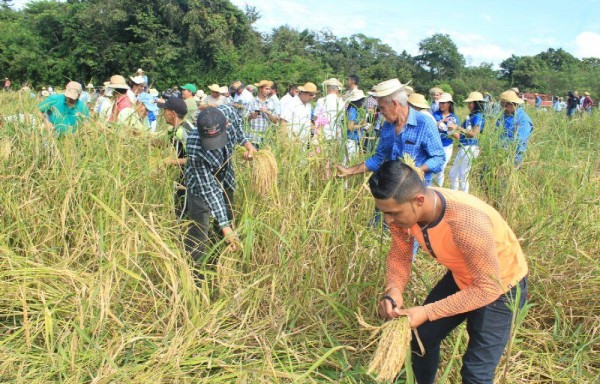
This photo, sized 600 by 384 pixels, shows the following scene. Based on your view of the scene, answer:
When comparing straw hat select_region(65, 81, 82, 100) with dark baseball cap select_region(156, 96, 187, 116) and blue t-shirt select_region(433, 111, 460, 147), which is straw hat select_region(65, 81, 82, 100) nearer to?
dark baseball cap select_region(156, 96, 187, 116)

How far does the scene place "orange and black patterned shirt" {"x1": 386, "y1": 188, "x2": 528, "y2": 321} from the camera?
1.62 m

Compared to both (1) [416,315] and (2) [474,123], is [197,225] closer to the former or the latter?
(1) [416,315]

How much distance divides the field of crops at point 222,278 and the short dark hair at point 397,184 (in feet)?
2.35

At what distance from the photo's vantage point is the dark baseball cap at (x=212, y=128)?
9.17 ft

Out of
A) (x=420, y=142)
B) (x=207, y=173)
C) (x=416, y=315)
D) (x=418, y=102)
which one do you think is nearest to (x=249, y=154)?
(x=207, y=173)

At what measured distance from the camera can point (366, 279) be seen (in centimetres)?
262

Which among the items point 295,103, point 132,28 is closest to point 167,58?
point 132,28

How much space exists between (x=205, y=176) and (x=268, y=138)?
734 millimetres

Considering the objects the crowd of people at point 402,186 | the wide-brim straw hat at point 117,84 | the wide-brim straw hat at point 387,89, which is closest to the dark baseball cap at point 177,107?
the crowd of people at point 402,186

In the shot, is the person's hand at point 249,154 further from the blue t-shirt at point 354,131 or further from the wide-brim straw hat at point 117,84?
the wide-brim straw hat at point 117,84

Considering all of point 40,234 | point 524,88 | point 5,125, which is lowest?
point 40,234

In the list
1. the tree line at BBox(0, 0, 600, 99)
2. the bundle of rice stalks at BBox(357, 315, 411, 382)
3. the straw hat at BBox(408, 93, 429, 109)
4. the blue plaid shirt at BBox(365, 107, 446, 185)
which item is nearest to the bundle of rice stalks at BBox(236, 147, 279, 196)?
the blue plaid shirt at BBox(365, 107, 446, 185)

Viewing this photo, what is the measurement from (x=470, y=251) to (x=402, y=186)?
0.34 metres

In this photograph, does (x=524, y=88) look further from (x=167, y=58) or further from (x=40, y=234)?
(x=40, y=234)
